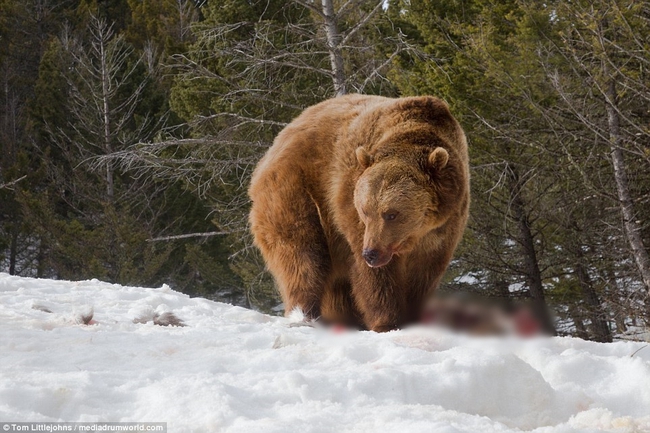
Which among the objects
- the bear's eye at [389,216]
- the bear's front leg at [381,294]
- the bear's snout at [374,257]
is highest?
the bear's eye at [389,216]

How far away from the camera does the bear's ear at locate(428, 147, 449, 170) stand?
4477mm

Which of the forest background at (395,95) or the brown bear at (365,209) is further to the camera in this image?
the forest background at (395,95)

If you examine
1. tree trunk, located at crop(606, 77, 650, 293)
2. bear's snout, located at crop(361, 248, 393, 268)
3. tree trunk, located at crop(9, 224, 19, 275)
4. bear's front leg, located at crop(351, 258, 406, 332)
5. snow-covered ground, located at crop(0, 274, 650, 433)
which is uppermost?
tree trunk, located at crop(9, 224, 19, 275)

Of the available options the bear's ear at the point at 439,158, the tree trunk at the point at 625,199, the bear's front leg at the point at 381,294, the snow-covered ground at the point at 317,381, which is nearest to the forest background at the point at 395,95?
the tree trunk at the point at 625,199

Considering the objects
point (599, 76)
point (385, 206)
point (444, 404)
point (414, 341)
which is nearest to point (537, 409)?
point (444, 404)

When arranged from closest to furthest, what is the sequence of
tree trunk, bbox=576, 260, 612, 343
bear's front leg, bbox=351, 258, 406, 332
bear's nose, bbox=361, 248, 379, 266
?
bear's nose, bbox=361, 248, 379, 266 → bear's front leg, bbox=351, 258, 406, 332 → tree trunk, bbox=576, 260, 612, 343

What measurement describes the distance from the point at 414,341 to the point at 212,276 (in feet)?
60.3

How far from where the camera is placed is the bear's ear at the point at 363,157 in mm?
4535

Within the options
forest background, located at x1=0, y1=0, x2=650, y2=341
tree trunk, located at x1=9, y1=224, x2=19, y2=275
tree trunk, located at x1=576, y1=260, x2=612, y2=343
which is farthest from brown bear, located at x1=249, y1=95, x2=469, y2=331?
tree trunk, located at x1=9, y1=224, x2=19, y2=275

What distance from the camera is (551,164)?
10508 mm

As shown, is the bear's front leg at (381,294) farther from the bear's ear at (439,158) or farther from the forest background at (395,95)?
the forest background at (395,95)

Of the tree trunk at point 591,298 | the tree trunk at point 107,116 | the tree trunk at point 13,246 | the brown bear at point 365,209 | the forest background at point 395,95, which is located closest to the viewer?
the brown bear at point 365,209

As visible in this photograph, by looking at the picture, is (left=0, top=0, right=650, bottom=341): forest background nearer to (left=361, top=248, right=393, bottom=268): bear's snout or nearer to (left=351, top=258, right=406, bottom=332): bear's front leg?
(left=351, top=258, right=406, bottom=332): bear's front leg

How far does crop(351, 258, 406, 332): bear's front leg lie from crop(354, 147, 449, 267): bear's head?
0.63 feet
